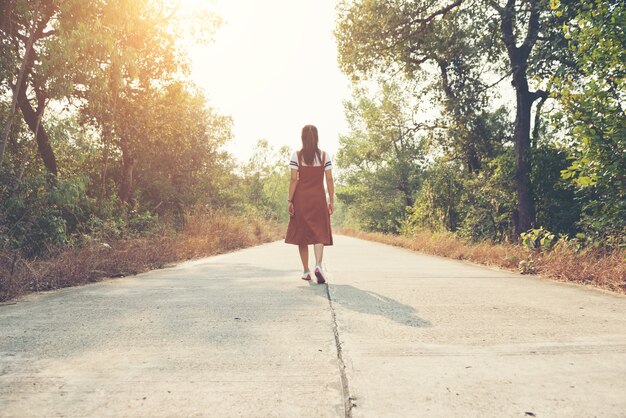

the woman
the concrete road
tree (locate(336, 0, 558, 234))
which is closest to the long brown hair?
the woman

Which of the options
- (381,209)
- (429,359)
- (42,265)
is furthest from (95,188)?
(381,209)

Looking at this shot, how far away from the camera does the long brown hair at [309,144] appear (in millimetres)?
5613

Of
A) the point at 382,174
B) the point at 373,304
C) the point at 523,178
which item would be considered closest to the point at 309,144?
the point at 373,304

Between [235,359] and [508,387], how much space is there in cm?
138

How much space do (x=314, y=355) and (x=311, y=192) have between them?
3.40m

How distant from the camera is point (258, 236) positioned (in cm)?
2189

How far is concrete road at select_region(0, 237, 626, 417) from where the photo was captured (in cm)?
178

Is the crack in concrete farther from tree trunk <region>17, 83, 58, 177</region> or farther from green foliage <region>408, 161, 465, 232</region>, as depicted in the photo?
green foliage <region>408, 161, 465, 232</region>

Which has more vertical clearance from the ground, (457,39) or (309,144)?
(457,39)

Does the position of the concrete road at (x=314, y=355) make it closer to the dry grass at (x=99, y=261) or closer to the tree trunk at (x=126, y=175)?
the dry grass at (x=99, y=261)

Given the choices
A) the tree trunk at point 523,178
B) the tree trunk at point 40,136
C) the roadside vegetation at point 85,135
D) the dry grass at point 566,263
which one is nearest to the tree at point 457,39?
the tree trunk at point 523,178

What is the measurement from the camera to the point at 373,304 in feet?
13.1

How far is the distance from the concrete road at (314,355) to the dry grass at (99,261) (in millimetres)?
395

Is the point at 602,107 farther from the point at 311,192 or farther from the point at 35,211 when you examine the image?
the point at 35,211
